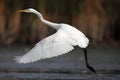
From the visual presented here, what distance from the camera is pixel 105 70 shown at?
1293cm

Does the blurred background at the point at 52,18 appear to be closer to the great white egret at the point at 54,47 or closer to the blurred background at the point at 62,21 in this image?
the blurred background at the point at 62,21

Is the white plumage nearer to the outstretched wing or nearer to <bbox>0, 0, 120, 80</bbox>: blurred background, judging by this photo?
the outstretched wing

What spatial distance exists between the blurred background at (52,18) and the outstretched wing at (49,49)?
247 inches

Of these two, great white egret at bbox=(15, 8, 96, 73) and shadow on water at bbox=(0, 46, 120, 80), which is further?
shadow on water at bbox=(0, 46, 120, 80)

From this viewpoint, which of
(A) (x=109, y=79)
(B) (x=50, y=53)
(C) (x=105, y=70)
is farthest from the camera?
(C) (x=105, y=70)

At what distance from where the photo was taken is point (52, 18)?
17.1m

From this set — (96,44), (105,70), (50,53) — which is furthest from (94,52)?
(50,53)

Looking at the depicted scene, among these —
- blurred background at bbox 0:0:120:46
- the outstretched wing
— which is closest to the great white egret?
the outstretched wing

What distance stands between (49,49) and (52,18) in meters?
6.81

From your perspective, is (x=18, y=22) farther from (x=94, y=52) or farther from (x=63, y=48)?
(x=63, y=48)

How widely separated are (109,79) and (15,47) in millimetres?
6349

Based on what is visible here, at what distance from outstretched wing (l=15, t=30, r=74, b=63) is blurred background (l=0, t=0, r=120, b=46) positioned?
20.6 feet

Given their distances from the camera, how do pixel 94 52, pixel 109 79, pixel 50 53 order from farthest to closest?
pixel 94 52 < pixel 109 79 < pixel 50 53

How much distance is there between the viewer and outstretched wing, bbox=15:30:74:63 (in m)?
10.2
